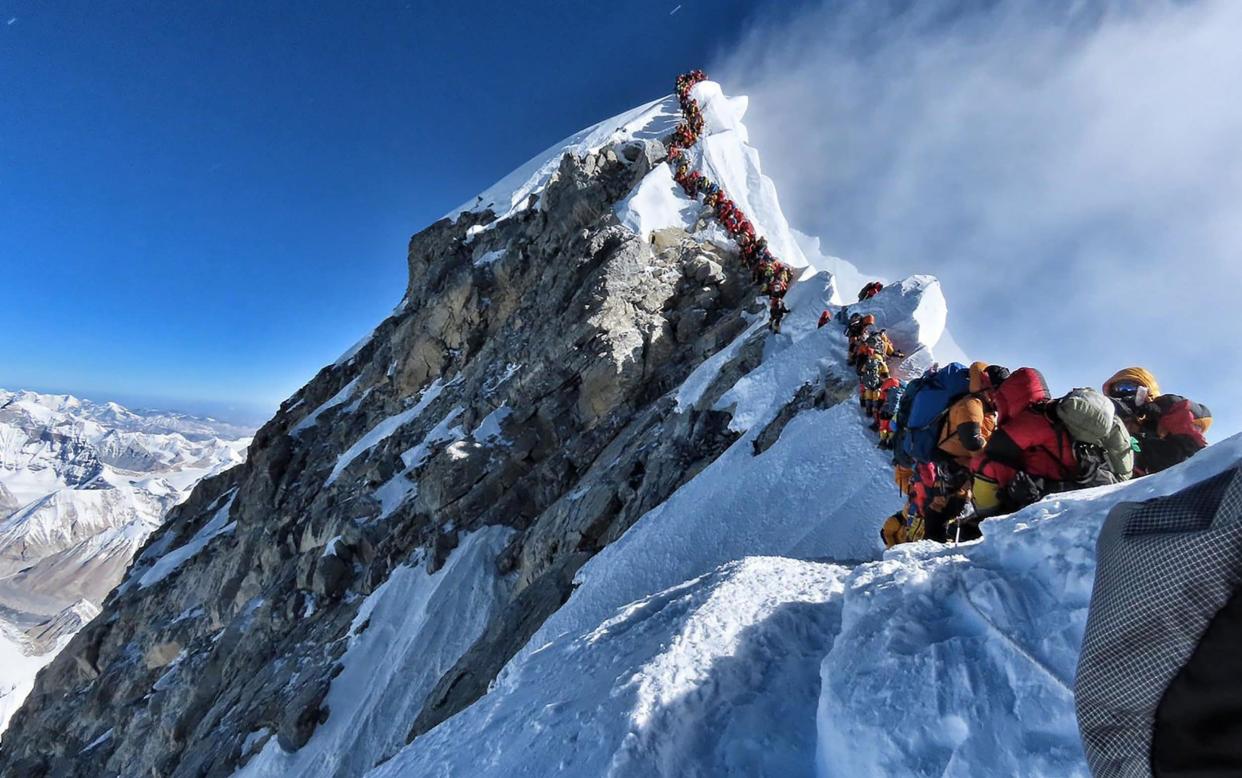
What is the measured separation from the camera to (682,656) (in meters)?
4.45

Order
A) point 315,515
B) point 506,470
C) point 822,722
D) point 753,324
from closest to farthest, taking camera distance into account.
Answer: point 822,722 < point 753,324 < point 506,470 < point 315,515

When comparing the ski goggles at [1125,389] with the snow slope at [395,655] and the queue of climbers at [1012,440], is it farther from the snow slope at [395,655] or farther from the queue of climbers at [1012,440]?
the snow slope at [395,655]

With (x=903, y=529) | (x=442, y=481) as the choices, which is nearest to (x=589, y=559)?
(x=903, y=529)

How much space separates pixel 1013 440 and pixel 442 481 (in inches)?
801

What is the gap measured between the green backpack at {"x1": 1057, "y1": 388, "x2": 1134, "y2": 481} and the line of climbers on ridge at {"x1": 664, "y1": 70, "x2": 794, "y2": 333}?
10.6m

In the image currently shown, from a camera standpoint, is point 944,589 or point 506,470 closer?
point 944,589

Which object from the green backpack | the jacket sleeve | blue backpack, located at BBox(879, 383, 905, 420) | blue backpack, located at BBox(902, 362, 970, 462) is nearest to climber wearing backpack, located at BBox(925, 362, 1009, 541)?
blue backpack, located at BBox(902, 362, 970, 462)

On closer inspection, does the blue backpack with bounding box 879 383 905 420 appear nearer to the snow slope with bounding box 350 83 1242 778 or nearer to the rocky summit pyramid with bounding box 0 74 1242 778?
the rocky summit pyramid with bounding box 0 74 1242 778

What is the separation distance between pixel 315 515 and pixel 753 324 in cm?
2458

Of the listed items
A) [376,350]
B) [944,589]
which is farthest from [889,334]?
[376,350]

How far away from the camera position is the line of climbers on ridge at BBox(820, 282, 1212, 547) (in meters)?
5.02

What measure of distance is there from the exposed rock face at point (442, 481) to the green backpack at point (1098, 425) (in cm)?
707

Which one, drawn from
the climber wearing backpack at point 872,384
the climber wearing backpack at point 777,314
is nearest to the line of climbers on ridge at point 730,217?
the climber wearing backpack at point 777,314

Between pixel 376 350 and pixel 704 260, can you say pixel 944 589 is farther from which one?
pixel 376 350
